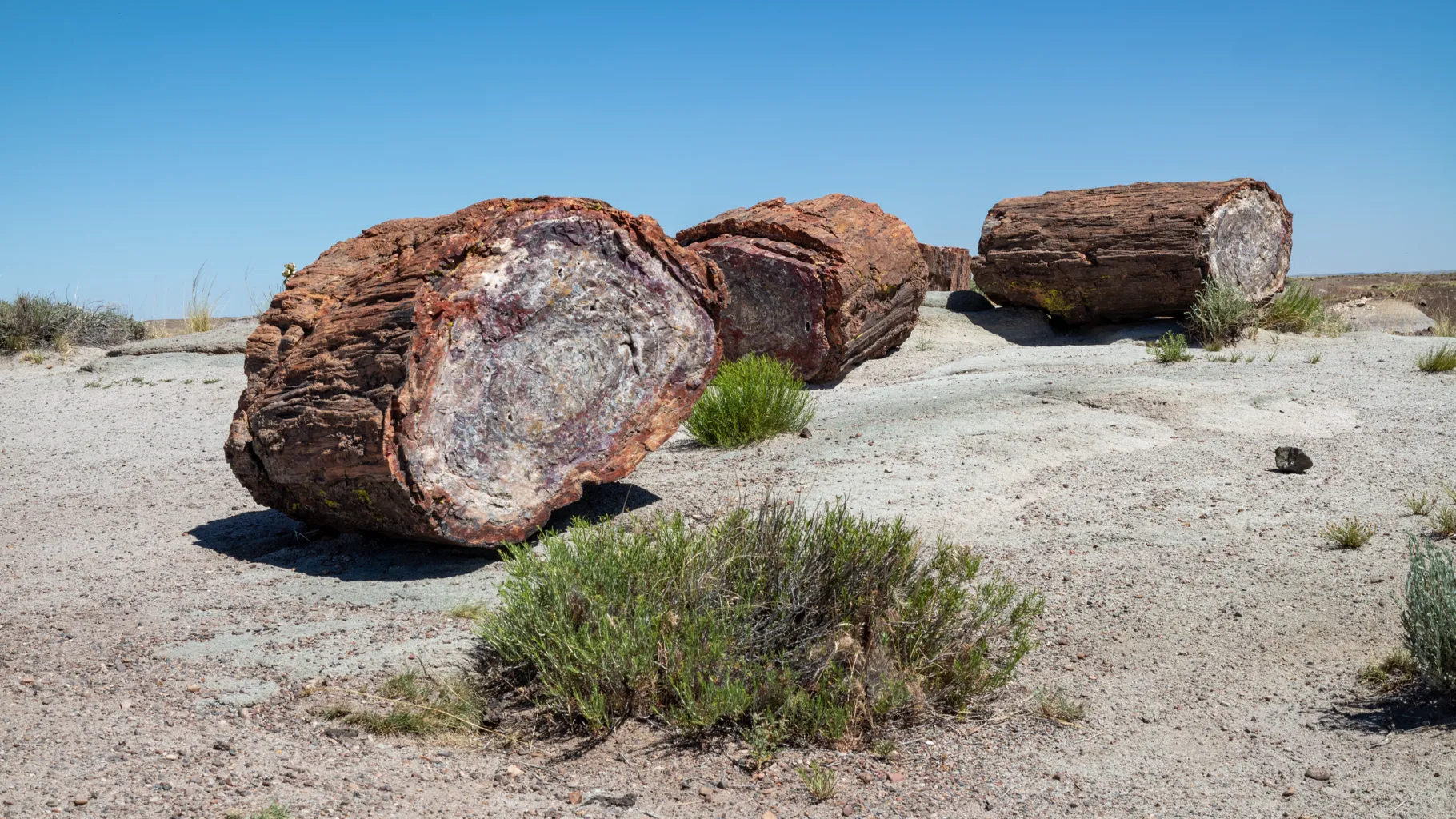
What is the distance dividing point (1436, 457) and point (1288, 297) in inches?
239

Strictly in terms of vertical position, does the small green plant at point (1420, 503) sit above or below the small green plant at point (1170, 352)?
below

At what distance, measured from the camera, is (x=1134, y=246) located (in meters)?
11.5

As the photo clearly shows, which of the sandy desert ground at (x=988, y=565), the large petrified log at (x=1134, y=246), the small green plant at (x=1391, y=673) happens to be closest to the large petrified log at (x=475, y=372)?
the sandy desert ground at (x=988, y=565)

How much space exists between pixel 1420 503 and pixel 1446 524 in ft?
1.21

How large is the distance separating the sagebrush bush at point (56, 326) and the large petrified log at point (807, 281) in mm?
9170

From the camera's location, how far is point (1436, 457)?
20.0 ft

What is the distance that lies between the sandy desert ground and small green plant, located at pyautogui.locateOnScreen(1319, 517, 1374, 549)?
0.20ft

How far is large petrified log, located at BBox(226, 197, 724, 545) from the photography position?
4844mm

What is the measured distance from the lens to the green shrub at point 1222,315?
10.7 m

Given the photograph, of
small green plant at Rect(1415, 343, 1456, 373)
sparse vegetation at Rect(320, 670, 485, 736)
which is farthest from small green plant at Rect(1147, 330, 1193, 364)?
sparse vegetation at Rect(320, 670, 485, 736)

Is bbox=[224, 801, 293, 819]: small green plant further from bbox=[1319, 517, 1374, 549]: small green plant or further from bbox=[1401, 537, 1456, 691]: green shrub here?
bbox=[1319, 517, 1374, 549]: small green plant

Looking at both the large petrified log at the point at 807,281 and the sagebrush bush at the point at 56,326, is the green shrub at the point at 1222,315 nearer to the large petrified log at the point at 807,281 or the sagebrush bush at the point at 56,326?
the large petrified log at the point at 807,281

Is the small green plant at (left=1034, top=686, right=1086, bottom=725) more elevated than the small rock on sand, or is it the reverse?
the small rock on sand

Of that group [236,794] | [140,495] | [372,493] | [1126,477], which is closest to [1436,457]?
[1126,477]
